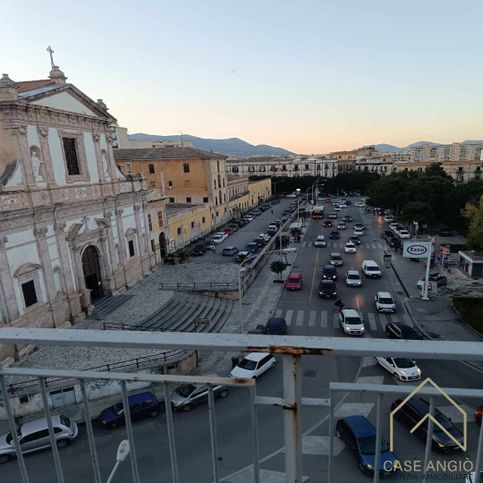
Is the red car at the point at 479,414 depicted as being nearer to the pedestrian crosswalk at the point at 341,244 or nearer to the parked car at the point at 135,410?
the parked car at the point at 135,410

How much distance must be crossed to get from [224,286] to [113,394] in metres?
17.5

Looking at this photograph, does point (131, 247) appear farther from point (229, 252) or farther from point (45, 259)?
point (229, 252)

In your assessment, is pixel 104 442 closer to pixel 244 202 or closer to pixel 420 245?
pixel 420 245

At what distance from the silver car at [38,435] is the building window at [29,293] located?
12724mm

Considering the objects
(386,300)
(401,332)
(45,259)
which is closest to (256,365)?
(401,332)

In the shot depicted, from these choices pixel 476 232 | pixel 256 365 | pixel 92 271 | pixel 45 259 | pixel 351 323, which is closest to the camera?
pixel 256 365

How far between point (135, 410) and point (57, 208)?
587 inches

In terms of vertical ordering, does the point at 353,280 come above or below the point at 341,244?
above

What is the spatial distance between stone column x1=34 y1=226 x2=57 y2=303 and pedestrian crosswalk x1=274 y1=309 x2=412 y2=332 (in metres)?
10.6

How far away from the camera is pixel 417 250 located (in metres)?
21.9

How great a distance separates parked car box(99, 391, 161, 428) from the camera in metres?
3.55

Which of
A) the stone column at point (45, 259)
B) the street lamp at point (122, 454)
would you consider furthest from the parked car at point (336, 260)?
the street lamp at point (122, 454)

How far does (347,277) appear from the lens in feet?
77.8

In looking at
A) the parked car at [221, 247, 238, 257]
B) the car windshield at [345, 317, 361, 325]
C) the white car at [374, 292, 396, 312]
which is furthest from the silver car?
the parked car at [221, 247, 238, 257]
